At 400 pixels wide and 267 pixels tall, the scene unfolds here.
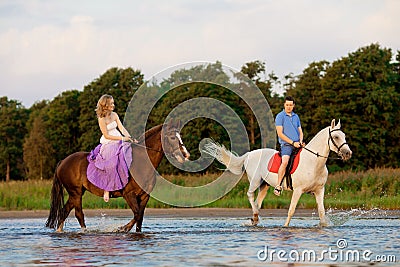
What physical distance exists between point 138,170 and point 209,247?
3118 mm

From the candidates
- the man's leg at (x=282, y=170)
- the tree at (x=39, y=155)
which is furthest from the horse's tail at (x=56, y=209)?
the tree at (x=39, y=155)

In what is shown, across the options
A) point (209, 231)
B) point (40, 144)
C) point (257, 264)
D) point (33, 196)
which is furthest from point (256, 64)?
point (257, 264)

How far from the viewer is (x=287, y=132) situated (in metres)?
16.6

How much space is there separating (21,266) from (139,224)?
5.06 metres

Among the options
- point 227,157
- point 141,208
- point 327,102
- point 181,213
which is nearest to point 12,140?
point 327,102

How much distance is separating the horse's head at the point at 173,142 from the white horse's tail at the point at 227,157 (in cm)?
444

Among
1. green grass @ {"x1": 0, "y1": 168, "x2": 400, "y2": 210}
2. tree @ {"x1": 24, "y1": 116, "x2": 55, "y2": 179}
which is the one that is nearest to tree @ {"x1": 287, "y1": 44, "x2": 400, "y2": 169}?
green grass @ {"x1": 0, "y1": 168, "x2": 400, "y2": 210}

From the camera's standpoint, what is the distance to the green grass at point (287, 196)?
26170 mm

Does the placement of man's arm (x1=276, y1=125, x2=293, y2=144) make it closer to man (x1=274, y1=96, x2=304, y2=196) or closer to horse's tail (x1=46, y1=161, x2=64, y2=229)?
man (x1=274, y1=96, x2=304, y2=196)

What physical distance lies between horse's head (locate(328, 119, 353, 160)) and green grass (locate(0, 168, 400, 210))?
9373mm

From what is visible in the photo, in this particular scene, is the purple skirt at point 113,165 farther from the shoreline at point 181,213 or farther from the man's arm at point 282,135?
the shoreline at point 181,213

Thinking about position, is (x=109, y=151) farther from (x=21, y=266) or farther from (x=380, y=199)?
(x=380, y=199)

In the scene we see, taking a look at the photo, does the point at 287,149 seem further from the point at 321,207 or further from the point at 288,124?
the point at 321,207

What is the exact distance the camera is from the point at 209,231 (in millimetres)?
15594
